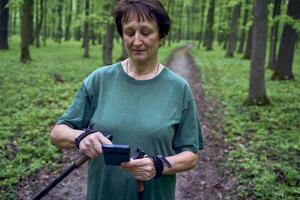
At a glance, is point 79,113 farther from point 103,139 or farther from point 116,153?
point 116,153

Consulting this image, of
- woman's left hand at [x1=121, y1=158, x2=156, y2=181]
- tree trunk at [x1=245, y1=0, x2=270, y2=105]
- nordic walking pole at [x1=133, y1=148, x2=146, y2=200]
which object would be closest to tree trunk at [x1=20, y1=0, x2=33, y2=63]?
tree trunk at [x1=245, y1=0, x2=270, y2=105]

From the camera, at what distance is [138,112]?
7.39ft

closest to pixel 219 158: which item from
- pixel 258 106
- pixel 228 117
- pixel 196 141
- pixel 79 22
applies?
pixel 228 117

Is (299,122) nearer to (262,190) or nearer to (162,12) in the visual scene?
(262,190)

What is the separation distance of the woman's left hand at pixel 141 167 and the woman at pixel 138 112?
144 millimetres

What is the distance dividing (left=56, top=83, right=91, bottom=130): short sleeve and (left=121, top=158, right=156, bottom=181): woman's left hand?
494mm

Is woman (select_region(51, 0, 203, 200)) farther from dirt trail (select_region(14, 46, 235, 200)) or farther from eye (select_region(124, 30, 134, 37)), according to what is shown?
dirt trail (select_region(14, 46, 235, 200))

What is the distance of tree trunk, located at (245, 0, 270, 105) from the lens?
10.9 m

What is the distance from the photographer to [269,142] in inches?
319

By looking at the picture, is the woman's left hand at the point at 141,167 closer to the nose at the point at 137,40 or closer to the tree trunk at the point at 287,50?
the nose at the point at 137,40

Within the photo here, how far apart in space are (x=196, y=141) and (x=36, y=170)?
4.69 m

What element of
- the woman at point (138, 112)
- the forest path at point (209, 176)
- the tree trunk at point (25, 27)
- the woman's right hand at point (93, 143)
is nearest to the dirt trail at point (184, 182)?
the forest path at point (209, 176)

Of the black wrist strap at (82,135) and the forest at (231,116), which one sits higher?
the black wrist strap at (82,135)

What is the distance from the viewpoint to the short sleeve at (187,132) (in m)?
2.33
